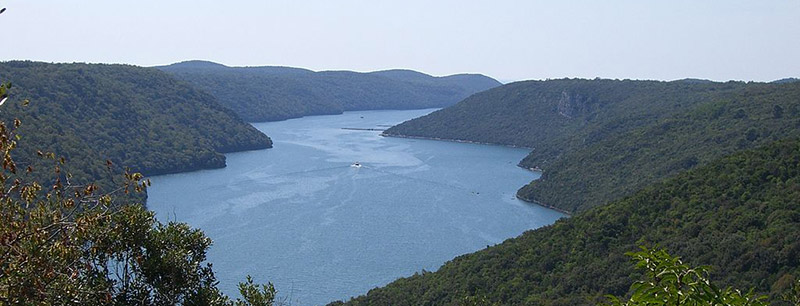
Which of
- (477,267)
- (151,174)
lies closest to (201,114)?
(151,174)

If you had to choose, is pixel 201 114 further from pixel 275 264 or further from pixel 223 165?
pixel 275 264

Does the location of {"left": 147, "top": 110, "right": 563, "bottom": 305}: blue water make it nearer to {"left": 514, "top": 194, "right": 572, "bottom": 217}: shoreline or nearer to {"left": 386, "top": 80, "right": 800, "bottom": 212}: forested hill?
{"left": 514, "top": 194, "right": 572, "bottom": 217}: shoreline

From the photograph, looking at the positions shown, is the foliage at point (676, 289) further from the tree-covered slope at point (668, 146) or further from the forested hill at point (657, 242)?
the tree-covered slope at point (668, 146)

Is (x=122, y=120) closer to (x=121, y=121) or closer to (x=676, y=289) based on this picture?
(x=121, y=121)

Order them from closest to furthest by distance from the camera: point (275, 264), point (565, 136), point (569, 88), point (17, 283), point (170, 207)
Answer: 1. point (17, 283)
2. point (275, 264)
3. point (170, 207)
4. point (565, 136)
5. point (569, 88)

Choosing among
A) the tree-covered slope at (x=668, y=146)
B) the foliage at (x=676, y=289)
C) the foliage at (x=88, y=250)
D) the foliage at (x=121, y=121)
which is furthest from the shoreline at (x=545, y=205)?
the foliage at (x=676, y=289)

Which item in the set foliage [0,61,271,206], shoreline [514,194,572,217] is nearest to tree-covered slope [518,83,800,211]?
shoreline [514,194,572,217]

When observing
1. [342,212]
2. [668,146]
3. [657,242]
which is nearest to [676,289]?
[657,242]
